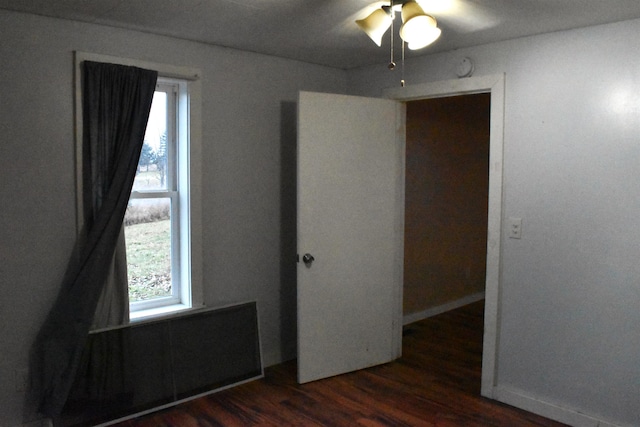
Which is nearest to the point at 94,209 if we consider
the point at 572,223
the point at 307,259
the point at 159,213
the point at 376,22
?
the point at 159,213

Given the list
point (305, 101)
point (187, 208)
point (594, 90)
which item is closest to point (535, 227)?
point (594, 90)

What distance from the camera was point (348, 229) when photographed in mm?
3580

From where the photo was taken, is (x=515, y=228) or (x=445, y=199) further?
(x=445, y=199)

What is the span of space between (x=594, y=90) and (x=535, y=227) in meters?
0.82

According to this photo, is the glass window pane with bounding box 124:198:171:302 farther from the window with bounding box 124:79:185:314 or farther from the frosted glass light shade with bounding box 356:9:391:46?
the frosted glass light shade with bounding box 356:9:391:46

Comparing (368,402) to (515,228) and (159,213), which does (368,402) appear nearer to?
(515,228)

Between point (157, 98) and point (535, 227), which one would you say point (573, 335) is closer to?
point (535, 227)

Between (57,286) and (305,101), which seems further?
(305,101)

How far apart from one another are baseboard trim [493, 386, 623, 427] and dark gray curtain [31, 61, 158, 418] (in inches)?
98.0

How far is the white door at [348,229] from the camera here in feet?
11.2

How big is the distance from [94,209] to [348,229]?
1.63 metres

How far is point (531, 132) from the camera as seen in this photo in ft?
9.95

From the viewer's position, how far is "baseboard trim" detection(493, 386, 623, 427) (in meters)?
2.87

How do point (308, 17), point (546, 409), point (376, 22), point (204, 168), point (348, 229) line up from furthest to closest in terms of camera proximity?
point (348, 229)
point (204, 168)
point (546, 409)
point (308, 17)
point (376, 22)
